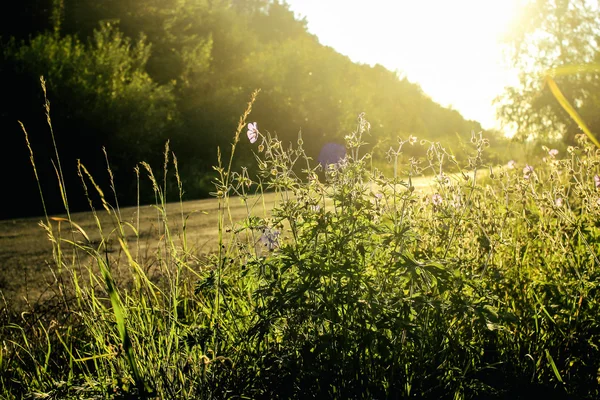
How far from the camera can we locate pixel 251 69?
2816 centimetres

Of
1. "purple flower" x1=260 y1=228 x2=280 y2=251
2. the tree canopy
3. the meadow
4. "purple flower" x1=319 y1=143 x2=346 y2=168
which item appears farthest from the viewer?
"purple flower" x1=319 y1=143 x2=346 y2=168

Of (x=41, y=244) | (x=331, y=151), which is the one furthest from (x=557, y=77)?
(x=41, y=244)

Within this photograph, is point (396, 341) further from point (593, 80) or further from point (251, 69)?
point (251, 69)

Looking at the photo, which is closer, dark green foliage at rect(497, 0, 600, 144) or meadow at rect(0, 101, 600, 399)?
meadow at rect(0, 101, 600, 399)

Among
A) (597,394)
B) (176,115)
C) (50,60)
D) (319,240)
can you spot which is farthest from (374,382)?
(176,115)

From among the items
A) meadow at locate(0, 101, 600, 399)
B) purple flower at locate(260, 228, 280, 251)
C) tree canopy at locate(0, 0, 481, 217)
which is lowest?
meadow at locate(0, 101, 600, 399)

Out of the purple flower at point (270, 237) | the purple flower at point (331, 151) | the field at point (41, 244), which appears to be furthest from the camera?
the purple flower at point (331, 151)

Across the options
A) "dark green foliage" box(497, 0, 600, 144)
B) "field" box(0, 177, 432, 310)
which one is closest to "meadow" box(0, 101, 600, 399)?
"field" box(0, 177, 432, 310)

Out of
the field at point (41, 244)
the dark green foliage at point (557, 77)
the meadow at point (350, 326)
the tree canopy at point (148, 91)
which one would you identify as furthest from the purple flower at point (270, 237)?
the dark green foliage at point (557, 77)

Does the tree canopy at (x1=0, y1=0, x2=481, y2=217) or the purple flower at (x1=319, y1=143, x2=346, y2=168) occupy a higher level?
the tree canopy at (x1=0, y1=0, x2=481, y2=217)

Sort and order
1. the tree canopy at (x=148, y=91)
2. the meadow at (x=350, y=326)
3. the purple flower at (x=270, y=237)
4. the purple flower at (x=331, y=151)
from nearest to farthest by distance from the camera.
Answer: the meadow at (x=350, y=326) → the purple flower at (x=270, y=237) → the tree canopy at (x=148, y=91) → the purple flower at (x=331, y=151)

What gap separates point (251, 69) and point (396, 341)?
27.0 m

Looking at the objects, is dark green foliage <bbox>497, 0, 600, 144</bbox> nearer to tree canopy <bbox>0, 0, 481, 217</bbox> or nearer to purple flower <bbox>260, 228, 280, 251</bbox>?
tree canopy <bbox>0, 0, 481, 217</bbox>

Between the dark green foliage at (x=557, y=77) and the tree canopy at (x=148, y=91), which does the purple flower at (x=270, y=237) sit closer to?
the tree canopy at (x=148, y=91)
